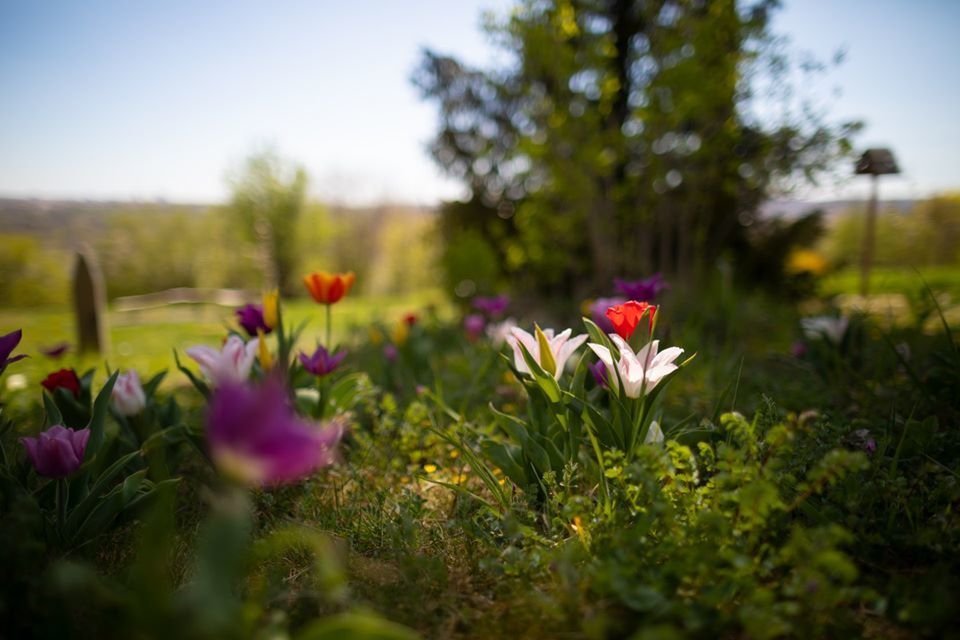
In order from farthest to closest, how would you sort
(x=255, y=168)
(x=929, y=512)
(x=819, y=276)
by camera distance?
(x=255, y=168), (x=819, y=276), (x=929, y=512)

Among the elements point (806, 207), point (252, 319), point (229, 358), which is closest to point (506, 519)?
point (229, 358)

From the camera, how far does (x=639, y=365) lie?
1.47 metres

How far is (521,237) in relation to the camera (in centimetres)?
888

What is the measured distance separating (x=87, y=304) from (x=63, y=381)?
462 centimetres

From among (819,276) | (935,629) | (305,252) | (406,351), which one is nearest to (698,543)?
(935,629)

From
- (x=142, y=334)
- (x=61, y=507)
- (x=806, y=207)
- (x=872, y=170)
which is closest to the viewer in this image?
(x=61, y=507)

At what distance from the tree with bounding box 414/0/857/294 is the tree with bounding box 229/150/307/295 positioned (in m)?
17.8

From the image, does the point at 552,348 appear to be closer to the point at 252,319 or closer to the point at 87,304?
the point at 252,319

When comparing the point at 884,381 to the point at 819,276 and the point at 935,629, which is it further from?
the point at 819,276

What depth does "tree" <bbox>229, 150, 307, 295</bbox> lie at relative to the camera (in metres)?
24.4

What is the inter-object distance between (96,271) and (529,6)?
6.01 meters

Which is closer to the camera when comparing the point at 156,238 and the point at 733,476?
the point at 733,476

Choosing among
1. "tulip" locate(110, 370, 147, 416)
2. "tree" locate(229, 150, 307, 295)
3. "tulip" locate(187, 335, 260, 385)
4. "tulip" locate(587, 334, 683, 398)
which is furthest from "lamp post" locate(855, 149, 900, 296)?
"tree" locate(229, 150, 307, 295)

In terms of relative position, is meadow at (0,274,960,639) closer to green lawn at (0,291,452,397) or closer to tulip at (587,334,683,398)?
tulip at (587,334,683,398)
